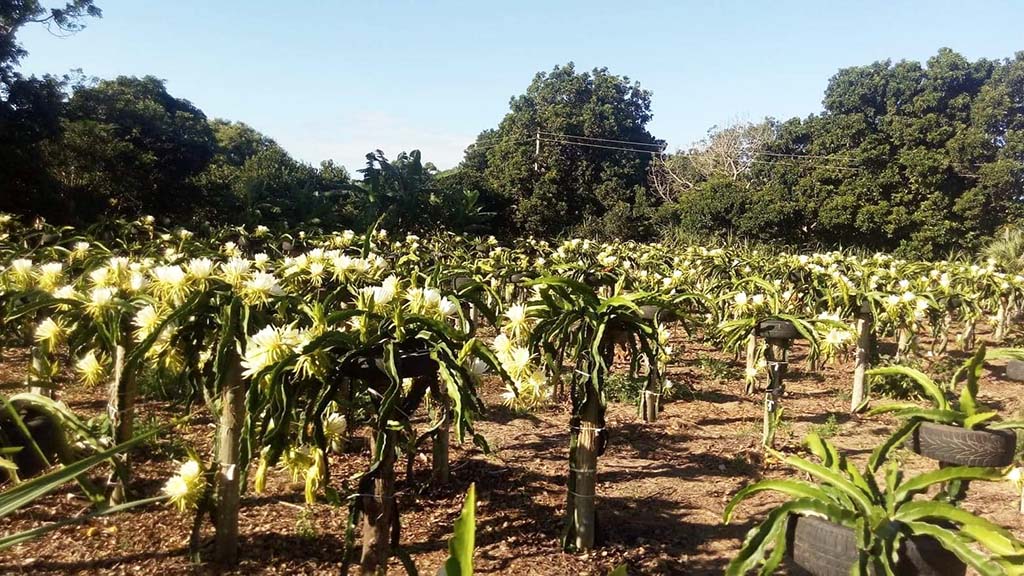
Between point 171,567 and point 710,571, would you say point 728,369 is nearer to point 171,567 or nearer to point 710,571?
point 710,571

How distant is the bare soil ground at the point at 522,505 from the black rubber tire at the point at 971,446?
A: 1.31 meters

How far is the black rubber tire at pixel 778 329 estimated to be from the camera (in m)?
3.60

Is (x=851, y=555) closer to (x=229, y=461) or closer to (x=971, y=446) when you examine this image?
(x=971, y=446)

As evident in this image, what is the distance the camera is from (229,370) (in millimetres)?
1998

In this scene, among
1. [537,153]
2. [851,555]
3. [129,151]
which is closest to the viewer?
[851,555]

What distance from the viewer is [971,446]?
136 cm

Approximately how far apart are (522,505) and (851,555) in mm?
2072

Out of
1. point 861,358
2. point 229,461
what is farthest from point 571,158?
point 229,461

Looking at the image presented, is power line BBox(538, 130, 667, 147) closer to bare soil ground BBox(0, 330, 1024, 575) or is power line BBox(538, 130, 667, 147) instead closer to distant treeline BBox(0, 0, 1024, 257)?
distant treeline BBox(0, 0, 1024, 257)

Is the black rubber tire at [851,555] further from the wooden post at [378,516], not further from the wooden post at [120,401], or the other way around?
the wooden post at [120,401]

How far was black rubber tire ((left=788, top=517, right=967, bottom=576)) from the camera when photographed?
1114 mm

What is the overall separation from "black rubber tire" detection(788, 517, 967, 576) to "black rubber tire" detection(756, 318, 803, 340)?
2553mm

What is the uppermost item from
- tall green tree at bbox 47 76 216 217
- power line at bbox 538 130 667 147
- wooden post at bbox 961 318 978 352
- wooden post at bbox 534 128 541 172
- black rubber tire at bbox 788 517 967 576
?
power line at bbox 538 130 667 147

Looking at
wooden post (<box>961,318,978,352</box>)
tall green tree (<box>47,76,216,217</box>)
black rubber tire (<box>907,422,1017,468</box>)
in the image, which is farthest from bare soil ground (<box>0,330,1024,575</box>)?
tall green tree (<box>47,76,216,217</box>)
